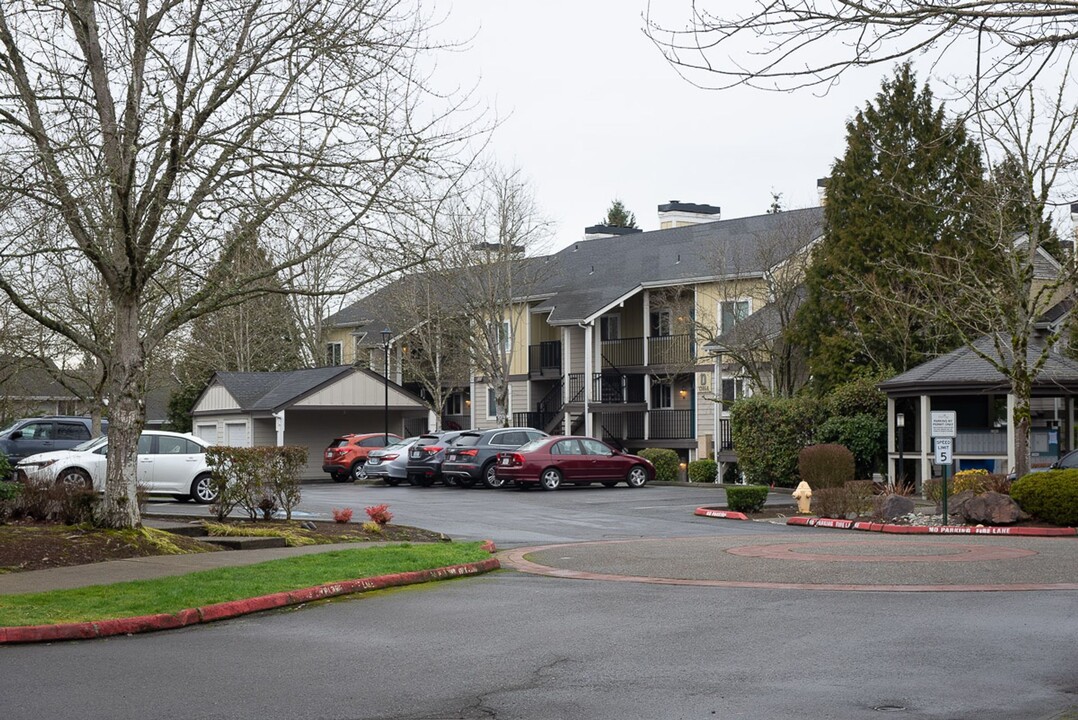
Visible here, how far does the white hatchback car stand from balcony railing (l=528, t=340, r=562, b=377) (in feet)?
77.8

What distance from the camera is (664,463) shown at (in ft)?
136

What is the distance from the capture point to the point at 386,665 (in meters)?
9.48

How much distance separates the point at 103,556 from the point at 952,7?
12.3 m

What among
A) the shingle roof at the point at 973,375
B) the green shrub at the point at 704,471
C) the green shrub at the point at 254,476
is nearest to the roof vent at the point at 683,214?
the green shrub at the point at 704,471

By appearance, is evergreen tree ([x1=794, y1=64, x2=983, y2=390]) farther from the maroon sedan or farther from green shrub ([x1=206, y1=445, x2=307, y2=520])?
green shrub ([x1=206, y1=445, x2=307, y2=520])

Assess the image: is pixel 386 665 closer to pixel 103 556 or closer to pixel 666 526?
pixel 103 556

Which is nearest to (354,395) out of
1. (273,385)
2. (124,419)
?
(273,385)

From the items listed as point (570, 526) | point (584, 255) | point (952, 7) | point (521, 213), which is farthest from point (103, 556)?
point (584, 255)

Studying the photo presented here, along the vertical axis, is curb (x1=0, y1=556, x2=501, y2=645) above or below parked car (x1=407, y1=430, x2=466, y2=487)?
below

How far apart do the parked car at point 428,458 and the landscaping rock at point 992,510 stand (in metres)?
18.7

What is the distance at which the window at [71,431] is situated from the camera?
35906 millimetres

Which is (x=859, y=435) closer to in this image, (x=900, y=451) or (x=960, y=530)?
(x=900, y=451)

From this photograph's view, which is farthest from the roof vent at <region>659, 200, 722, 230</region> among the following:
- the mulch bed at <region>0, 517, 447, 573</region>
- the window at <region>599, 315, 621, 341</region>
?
the mulch bed at <region>0, 517, 447, 573</region>

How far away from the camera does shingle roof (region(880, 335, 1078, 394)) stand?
3064 cm
